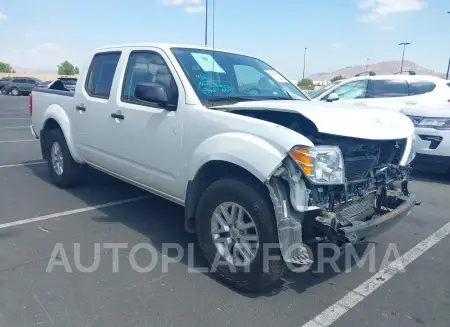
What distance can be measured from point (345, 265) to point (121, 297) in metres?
1.98

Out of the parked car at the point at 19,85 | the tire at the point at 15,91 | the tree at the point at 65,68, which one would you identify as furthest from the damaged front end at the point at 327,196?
the tree at the point at 65,68

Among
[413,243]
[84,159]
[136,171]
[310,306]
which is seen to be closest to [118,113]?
[136,171]

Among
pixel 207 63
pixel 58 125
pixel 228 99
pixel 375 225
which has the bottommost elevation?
pixel 375 225

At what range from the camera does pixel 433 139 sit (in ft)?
22.2

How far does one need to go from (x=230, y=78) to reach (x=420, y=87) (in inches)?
258

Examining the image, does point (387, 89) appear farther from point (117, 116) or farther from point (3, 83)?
point (3, 83)

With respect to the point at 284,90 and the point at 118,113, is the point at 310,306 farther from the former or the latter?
the point at 118,113

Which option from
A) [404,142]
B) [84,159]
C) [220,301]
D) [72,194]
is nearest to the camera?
[220,301]

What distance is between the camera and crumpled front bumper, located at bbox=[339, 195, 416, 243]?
290 cm

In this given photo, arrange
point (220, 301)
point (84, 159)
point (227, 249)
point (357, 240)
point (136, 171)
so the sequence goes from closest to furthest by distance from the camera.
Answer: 1. point (357, 240)
2. point (220, 301)
3. point (227, 249)
4. point (136, 171)
5. point (84, 159)

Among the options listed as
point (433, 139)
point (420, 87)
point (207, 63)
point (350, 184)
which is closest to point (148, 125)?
point (207, 63)

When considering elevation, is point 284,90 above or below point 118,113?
above

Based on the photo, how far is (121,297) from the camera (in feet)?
10.4
